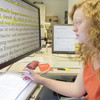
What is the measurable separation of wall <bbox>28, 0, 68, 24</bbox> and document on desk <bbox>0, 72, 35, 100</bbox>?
4.59 m

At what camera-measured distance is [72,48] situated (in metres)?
1.17

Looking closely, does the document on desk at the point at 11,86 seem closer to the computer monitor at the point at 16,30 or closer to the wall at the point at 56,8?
the computer monitor at the point at 16,30

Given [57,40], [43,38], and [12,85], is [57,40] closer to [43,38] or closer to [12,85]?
[43,38]

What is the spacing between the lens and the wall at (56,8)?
15.8ft

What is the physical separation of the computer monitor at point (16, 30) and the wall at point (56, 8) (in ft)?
13.6

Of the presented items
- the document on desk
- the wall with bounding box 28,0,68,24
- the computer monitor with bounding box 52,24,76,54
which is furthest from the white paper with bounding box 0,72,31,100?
the wall with bounding box 28,0,68,24

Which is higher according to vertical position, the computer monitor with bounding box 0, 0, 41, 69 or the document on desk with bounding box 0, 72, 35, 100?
the computer monitor with bounding box 0, 0, 41, 69

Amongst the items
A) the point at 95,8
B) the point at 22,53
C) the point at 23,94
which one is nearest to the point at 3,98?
the point at 23,94

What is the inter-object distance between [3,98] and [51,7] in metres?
4.86

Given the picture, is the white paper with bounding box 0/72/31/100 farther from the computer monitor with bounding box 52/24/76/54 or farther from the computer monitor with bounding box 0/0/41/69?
the computer monitor with bounding box 52/24/76/54

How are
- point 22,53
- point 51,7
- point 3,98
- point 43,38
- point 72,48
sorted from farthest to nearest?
1. point 51,7
2. point 43,38
3. point 72,48
4. point 22,53
5. point 3,98

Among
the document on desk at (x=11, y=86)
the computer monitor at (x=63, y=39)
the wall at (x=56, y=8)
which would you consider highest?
the wall at (x=56, y=8)

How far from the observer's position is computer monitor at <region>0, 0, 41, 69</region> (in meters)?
0.56

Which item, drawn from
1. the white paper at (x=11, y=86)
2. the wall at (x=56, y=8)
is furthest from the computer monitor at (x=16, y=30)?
the wall at (x=56, y=8)
